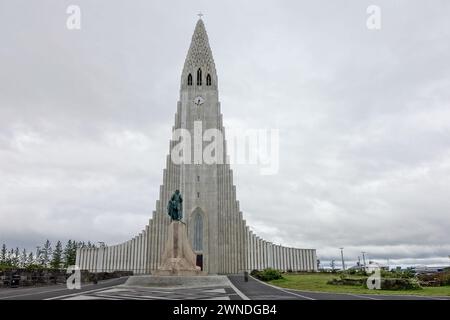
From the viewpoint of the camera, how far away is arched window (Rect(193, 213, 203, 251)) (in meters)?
52.8

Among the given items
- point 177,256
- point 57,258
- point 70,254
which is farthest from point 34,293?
point 57,258

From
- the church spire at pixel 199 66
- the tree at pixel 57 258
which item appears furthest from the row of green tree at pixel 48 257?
the church spire at pixel 199 66

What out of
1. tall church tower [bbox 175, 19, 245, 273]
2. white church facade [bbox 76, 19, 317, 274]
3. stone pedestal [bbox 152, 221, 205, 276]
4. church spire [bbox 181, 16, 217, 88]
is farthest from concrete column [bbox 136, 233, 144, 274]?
church spire [bbox 181, 16, 217, 88]

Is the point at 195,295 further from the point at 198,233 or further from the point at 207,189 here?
the point at 207,189

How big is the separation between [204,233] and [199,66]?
99.6ft

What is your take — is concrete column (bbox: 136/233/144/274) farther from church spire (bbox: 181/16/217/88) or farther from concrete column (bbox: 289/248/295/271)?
church spire (bbox: 181/16/217/88)

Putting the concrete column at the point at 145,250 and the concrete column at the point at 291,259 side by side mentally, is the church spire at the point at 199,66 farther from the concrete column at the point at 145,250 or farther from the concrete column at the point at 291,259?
the concrete column at the point at 291,259

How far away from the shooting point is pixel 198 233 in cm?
5338

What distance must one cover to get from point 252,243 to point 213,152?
53.6 feet

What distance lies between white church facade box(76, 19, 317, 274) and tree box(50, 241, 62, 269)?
40.2 meters
